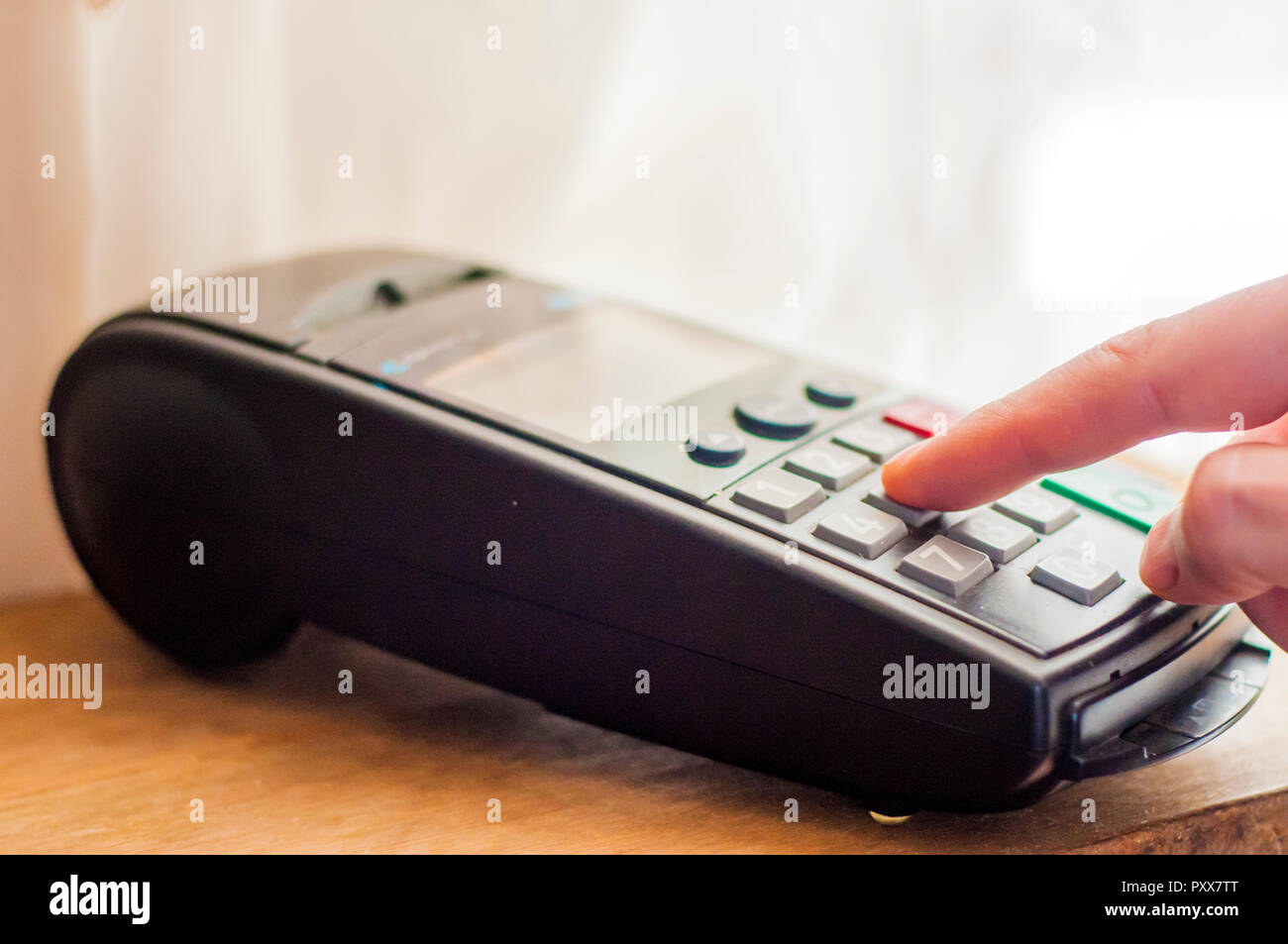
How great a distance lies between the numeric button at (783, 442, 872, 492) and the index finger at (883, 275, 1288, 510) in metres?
0.02

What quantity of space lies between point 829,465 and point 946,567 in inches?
2.7

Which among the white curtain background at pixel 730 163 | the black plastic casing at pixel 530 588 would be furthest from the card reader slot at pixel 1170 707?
the white curtain background at pixel 730 163

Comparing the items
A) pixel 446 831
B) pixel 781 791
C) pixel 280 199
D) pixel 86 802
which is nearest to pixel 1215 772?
pixel 781 791

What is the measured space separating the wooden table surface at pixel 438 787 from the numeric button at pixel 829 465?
4.1 inches

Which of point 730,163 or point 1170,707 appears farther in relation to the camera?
point 730,163

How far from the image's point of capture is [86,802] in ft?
1.37

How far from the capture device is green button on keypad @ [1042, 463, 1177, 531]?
441mm

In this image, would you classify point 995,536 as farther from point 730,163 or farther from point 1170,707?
point 730,163

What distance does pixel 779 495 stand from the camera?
0.40 meters

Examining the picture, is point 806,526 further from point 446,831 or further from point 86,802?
point 86,802

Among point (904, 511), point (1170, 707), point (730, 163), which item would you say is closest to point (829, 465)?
point (904, 511)

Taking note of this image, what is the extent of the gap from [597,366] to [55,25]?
28 cm

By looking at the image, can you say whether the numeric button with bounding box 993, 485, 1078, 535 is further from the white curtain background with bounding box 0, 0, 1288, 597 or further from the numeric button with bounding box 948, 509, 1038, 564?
the white curtain background with bounding box 0, 0, 1288, 597

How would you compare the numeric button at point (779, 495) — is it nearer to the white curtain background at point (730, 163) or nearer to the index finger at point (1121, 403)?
the index finger at point (1121, 403)
